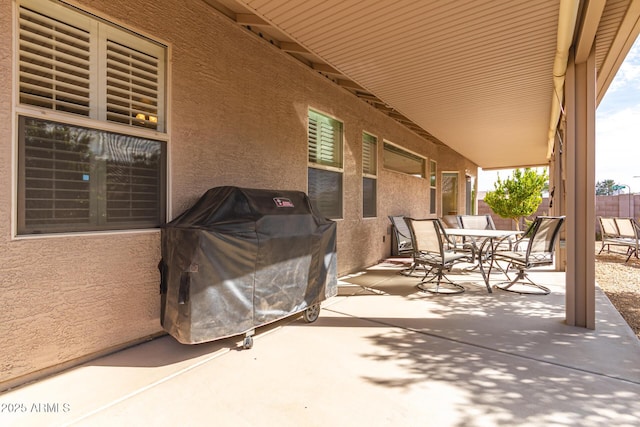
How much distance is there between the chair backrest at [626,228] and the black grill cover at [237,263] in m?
7.91

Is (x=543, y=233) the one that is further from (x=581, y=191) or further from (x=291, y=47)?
(x=291, y=47)

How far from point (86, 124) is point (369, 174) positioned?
4.93m

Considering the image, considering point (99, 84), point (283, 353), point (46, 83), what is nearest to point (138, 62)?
point (99, 84)

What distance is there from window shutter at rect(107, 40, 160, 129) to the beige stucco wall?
0.17m

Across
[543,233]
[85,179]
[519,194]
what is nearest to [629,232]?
[519,194]

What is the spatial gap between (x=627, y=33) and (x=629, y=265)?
5.83 metres

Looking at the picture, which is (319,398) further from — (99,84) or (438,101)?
(438,101)

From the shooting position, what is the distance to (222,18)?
11.0 ft

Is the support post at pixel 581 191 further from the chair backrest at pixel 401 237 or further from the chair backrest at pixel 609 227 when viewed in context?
the chair backrest at pixel 609 227

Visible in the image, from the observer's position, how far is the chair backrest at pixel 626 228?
7055 millimetres

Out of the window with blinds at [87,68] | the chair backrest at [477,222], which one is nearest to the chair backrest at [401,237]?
the chair backrest at [477,222]

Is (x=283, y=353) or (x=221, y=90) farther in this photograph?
(x=221, y=90)

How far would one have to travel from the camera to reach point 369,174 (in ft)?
21.2

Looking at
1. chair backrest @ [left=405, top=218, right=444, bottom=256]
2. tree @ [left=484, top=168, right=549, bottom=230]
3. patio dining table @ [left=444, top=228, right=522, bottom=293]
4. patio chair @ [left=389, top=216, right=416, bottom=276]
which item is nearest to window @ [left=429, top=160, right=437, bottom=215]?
patio chair @ [left=389, top=216, right=416, bottom=276]
